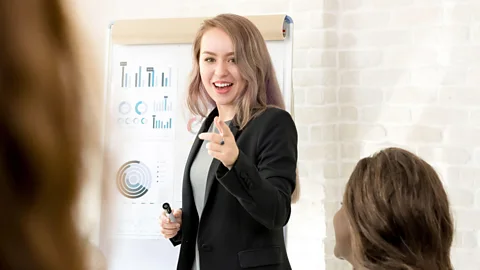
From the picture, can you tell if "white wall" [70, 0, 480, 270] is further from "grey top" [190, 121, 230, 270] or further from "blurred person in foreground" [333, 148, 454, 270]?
"blurred person in foreground" [333, 148, 454, 270]

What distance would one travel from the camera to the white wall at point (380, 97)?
2.09 meters

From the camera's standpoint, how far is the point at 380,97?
2.17 m

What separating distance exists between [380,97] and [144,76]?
0.91m

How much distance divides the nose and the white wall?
72 centimetres

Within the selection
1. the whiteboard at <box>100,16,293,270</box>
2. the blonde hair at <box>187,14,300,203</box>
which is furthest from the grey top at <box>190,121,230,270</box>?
the whiteboard at <box>100,16,293,270</box>

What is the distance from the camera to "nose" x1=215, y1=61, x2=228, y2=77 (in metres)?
1.52

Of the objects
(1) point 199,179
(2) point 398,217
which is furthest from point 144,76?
(2) point 398,217

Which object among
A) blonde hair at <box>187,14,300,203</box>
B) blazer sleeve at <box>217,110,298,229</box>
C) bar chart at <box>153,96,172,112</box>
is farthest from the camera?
bar chart at <box>153,96,172,112</box>

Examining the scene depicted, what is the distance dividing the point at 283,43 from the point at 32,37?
5.98 feet

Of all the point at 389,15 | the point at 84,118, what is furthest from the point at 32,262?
the point at 389,15

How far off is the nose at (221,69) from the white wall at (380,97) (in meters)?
0.72

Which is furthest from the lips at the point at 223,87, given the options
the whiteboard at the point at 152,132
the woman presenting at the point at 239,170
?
the whiteboard at the point at 152,132

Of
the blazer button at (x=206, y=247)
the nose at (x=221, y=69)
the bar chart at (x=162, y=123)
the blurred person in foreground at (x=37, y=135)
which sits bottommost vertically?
the blazer button at (x=206, y=247)

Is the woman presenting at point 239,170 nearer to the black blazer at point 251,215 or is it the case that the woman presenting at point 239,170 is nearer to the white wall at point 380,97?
the black blazer at point 251,215
